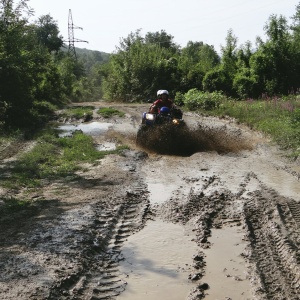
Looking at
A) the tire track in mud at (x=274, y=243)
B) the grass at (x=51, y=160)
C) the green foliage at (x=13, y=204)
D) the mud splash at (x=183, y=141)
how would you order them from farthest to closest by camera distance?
the mud splash at (x=183, y=141) → the grass at (x=51, y=160) → the green foliage at (x=13, y=204) → the tire track in mud at (x=274, y=243)

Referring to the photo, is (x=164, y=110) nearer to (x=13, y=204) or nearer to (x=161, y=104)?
(x=161, y=104)

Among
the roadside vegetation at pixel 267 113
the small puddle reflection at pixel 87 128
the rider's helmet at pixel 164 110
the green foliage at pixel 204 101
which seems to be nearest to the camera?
the rider's helmet at pixel 164 110

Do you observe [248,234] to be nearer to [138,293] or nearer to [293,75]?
[138,293]

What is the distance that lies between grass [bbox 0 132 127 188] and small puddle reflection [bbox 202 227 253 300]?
15.1 feet

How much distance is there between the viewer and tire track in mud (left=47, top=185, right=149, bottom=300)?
4.39m

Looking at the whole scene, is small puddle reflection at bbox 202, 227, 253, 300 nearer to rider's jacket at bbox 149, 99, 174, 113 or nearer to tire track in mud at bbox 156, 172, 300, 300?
tire track in mud at bbox 156, 172, 300, 300

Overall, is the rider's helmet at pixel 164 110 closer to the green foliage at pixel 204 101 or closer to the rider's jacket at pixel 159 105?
the rider's jacket at pixel 159 105

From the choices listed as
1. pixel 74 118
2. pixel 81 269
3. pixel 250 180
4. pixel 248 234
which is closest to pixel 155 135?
pixel 250 180

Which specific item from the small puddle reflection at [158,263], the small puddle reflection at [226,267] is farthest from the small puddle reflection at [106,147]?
the small puddle reflection at [226,267]

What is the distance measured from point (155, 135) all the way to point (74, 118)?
11.9m

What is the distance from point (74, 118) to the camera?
942 inches

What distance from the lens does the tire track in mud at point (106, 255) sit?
14.4ft

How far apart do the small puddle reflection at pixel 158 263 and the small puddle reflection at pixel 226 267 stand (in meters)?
0.24

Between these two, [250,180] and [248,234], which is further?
[250,180]
